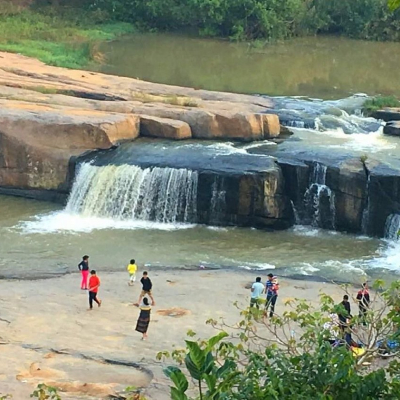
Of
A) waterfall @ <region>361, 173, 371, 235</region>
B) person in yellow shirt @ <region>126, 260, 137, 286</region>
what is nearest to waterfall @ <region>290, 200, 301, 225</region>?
waterfall @ <region>361, 173, 371, 235</region>

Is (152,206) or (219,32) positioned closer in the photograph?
(152,206)

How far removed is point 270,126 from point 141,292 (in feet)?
30.8

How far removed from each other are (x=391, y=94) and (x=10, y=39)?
53.6ft

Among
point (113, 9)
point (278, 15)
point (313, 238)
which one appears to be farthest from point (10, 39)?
point (313, 238)

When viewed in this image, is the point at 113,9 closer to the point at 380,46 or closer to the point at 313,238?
the point at 380,46

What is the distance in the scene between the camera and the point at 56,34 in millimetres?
40562

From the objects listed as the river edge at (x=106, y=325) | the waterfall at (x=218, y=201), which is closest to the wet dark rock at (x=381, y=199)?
the waterfall at (x=218, y=201)

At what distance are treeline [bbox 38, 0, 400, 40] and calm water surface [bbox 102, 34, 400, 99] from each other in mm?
855

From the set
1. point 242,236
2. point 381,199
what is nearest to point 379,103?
point 381,199

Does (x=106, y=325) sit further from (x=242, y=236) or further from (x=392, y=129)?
(x=392, y=129)

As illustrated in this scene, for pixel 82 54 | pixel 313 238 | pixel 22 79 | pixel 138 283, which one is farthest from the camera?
pixel 82 54

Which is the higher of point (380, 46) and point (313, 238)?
point (380, 46)

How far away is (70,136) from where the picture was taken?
22297 millimetres

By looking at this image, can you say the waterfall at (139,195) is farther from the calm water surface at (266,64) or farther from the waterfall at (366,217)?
the calm water surface at (266,64)
